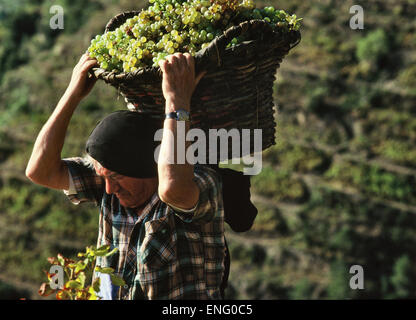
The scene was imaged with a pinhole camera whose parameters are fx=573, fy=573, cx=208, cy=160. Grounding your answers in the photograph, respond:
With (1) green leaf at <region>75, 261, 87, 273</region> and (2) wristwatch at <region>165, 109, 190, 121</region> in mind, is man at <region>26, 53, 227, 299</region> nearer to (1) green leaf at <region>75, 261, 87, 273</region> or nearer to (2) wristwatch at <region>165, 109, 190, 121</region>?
(2) wristwatch at <region>165, 109, 190, 121</region>

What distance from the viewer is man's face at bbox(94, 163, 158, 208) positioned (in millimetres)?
1826

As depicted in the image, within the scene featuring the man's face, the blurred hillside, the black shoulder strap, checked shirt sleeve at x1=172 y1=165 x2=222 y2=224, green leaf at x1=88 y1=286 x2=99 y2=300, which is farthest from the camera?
the blurred hillside

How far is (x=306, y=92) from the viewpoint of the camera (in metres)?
7.27

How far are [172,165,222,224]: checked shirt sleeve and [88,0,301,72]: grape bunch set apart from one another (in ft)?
1.23

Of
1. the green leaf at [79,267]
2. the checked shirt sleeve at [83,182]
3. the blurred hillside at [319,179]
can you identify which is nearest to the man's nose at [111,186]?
the checked shirt sleeve at [83,182]

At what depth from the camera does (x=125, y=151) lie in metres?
1.79

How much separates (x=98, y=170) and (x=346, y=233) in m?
5.22

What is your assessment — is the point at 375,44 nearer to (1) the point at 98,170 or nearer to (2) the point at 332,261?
(2) the point at 332,261

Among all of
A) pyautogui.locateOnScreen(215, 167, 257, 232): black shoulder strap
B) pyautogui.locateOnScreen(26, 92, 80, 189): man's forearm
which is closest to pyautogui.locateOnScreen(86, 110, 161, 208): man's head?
pyautogui.locateOnScreen(26, 92, 80, 189): man's forearm

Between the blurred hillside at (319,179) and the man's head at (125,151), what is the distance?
4.84 m

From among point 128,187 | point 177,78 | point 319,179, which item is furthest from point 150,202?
point 319,179

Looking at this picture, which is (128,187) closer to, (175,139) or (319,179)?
(175,139)

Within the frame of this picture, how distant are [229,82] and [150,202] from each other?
1.53ft

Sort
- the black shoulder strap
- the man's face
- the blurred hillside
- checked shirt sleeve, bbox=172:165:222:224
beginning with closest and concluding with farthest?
checked shirt sleeve, bbox=172:165:222:224 → the man's face → the black shoulder strap → the blurred hillside
